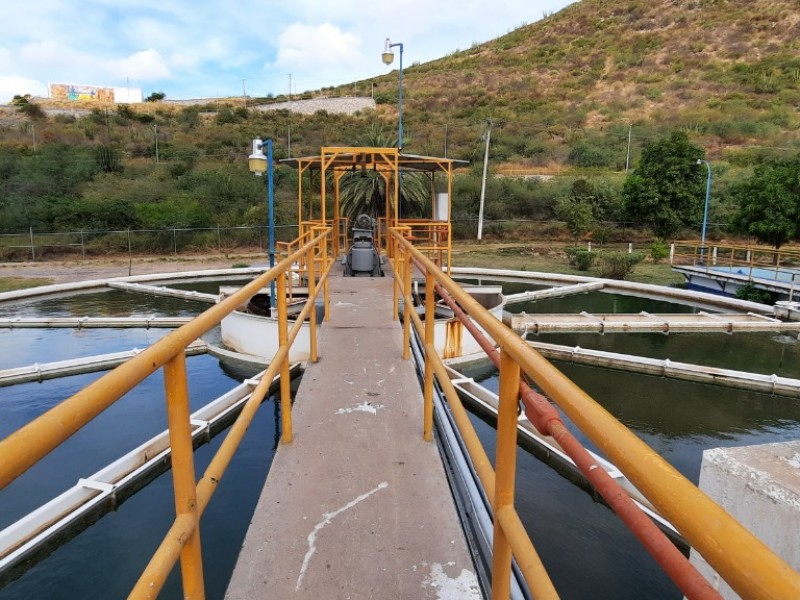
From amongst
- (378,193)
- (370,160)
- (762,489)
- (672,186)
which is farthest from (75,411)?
(672,186)

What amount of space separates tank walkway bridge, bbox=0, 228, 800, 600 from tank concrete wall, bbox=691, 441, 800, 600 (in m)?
0.42

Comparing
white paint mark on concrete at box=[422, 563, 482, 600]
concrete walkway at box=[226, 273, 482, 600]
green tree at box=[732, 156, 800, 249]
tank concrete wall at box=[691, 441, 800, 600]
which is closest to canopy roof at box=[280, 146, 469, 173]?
concrete walkway at box=[226, 273, 482, 600]

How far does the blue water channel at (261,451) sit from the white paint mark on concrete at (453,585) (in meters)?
2.66

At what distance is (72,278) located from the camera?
58.4 ft

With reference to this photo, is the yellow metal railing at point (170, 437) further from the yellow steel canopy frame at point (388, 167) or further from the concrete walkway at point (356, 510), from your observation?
the yellow steel canopy frame at point (388, 167)

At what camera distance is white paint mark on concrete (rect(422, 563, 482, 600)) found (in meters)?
1.93

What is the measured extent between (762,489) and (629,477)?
68.9 inches

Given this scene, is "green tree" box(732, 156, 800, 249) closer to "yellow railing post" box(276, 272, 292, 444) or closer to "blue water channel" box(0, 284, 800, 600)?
"blue water channel" box(0, 284, 800, 600)

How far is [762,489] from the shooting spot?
212 cm

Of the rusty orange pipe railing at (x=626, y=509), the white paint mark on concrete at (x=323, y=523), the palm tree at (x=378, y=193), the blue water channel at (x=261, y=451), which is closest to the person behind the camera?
the rusty orange pipe railing at (x=626, y=509)

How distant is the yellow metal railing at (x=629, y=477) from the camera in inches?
23.7

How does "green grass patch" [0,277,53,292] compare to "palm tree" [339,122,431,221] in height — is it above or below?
below

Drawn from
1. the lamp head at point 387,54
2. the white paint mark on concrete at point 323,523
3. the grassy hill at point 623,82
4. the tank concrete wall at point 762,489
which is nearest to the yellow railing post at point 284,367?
the white paint mark on concrete at point 323,523

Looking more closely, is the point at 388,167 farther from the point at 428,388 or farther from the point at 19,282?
the point at 19,282
